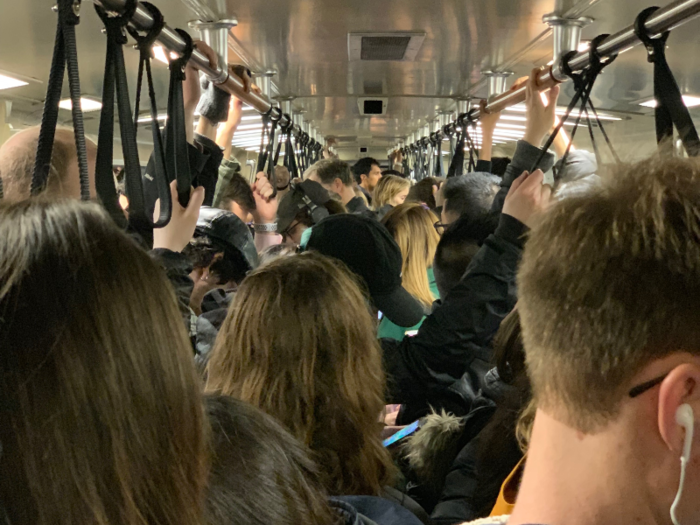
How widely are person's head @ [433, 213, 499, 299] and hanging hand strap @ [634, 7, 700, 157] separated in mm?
823

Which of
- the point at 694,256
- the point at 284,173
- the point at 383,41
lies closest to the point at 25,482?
the point at 694,256

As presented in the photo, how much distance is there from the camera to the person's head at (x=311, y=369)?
4.28 ft

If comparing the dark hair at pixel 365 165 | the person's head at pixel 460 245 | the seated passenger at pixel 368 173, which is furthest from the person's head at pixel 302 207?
the dark hair at pixel 365 165

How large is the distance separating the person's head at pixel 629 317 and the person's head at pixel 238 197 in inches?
110

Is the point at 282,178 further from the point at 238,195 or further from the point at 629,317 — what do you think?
the point at 629,317

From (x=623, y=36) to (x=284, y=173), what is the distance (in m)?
3.16

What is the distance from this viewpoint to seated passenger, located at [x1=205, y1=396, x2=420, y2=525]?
→ 2.66ft

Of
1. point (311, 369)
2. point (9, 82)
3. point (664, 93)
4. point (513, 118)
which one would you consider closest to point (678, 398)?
point (311, 369)

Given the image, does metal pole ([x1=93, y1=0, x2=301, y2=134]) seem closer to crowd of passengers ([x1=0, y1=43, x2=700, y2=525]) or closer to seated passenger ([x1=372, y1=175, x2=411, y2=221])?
crowd of passengers ([x1=0, y1=43, x2=700, y2=525])

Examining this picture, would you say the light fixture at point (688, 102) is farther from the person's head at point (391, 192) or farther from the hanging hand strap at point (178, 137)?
the hanging hand strap at point (178, 137)

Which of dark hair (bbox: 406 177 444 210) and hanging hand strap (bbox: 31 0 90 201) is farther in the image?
dark hair (bbox: 406 177 444 210)

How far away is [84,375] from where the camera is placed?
1.85ft

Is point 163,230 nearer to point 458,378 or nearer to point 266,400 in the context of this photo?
point 266,400

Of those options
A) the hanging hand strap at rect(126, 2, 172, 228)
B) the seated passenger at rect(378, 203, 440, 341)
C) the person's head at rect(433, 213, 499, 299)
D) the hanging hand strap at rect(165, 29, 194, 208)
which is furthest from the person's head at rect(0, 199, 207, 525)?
the seated passenger at rect(378, 203, 440, 341)
